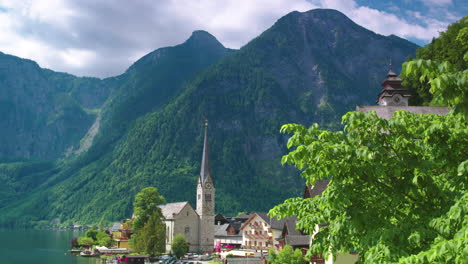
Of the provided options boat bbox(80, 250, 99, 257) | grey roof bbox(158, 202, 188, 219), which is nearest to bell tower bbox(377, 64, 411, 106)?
grey roof bbox(158, 202, 188, 219)

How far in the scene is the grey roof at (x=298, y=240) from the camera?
4869 cm

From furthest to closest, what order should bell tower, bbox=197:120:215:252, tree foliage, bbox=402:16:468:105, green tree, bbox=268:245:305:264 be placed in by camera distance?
bell tower, bbox=197:120:215:252 → tree foliage, bbox=402:16:468:105 → green tree, bbox=268:245:305:264

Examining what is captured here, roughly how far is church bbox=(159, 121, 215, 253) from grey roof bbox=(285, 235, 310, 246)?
61.6 m

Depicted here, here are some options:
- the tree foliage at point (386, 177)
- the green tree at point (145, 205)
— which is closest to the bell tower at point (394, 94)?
the green tree at point (145, 205)

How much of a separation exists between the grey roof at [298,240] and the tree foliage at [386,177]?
38284 mm

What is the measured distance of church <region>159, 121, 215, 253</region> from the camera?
11094 centimetres

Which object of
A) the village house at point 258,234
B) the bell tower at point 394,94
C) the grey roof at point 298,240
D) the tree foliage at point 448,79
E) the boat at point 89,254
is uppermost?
the bell tower at point 394,94

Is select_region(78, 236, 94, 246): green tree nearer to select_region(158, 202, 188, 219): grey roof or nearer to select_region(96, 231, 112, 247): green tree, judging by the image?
select_region(96, 231, 112, 247): green tree

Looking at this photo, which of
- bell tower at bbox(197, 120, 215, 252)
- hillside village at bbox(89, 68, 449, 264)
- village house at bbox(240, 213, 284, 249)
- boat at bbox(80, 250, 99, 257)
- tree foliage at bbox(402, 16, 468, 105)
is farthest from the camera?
bell tower at bbox(197, 120, 215, 252)

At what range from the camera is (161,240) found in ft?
300

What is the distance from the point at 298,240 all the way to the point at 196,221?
6853 centimetres

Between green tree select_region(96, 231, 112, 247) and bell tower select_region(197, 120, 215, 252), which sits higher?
bell tower select_region(197, 120, 215, 252)

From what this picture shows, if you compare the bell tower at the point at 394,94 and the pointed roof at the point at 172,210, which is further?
the pointed roof at the point at 172,210

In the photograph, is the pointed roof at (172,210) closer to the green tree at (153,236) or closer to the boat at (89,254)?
the boat at (89,254)
